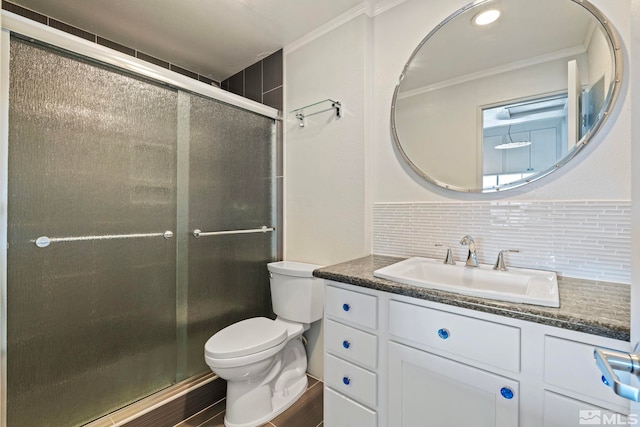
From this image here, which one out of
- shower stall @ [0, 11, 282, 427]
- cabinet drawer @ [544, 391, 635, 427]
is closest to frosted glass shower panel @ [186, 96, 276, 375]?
shower stall @ [0, 11, 282, 427]

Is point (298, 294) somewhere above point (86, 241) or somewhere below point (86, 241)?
below

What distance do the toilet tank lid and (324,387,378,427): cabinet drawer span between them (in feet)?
2.00

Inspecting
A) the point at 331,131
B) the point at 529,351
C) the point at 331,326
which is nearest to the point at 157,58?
the point at 331,131

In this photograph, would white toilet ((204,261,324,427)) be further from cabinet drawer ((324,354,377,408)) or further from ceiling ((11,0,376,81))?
ceiling ((11,0,376,81))

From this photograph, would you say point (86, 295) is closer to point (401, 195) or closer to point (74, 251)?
point (74, 251)

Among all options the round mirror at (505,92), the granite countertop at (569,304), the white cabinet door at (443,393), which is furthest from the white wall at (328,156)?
the white cabinet door at (443,393)

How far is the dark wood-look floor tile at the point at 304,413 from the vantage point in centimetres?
144

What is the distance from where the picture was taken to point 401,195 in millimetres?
1511

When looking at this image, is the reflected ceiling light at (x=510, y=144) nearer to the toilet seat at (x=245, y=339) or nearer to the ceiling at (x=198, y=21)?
the ceiling at (x=198, y=21)

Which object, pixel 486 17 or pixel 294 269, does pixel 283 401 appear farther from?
pixel 486 17

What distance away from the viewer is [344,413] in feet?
3.71

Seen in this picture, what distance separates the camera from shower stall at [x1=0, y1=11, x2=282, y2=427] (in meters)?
1.12

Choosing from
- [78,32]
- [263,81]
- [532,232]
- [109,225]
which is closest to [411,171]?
[532,232]

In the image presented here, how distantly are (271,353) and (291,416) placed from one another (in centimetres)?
40
